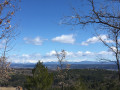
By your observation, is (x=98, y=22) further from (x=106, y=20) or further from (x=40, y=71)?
(x=40, y=71)

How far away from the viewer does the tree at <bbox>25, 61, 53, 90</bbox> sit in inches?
863

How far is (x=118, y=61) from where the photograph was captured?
505 inches

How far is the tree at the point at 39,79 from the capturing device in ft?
71.9

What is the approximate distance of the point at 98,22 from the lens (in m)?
4.85

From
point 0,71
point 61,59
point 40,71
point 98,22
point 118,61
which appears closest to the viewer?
point 98,22

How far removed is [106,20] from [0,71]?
23.9 m

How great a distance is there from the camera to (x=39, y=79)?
870 inches

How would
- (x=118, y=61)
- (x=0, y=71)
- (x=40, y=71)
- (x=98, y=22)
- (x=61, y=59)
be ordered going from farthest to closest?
(x=61, y=59)
(x=0, y=71)
(x=40, y=71)
(x=118, y=61)
(x=98, y=22)

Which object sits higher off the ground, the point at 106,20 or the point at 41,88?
the point at 106,20

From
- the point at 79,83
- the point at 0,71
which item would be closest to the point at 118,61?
the point at 79,83

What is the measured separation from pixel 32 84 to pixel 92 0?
19.3 meters

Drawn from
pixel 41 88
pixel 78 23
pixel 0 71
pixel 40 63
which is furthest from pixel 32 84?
pixel 78 23

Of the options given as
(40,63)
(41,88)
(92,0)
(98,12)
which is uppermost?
(92,0)

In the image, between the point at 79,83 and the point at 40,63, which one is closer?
the point at 79,83
